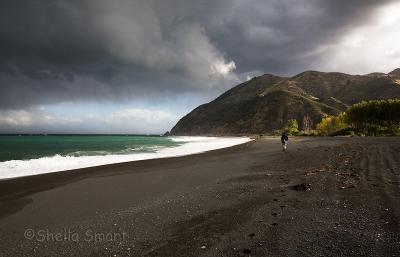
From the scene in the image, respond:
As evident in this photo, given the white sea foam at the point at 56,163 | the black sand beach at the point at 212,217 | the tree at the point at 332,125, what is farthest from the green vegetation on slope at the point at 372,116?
the black sand beach at the point at 212,217

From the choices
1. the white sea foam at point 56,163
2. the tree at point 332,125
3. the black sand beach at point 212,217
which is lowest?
the black sand beach at point 212,217

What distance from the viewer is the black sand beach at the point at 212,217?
20.6 ft

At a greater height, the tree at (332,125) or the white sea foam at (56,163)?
the tree at (332,125)

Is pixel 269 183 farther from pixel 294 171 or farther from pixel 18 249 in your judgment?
pixel 18 249

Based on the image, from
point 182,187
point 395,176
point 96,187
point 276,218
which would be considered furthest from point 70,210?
point 395,176

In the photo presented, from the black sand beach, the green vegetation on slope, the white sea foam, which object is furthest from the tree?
the black sand beach

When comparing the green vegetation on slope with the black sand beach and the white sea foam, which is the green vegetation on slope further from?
the black sand beach

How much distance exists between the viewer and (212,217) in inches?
327

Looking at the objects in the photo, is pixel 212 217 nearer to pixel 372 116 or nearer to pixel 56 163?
pixel 56 163

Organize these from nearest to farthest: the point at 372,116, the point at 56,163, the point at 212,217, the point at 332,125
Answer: the point at 212,217
the point at 56,163
the point at 372,116
the point at 332,125

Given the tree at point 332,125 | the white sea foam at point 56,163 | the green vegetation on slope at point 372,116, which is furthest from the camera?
the tree at point 332,125

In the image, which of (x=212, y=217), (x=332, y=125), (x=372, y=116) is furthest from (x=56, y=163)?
(x=332, y=125)

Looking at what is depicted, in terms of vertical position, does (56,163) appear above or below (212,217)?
above

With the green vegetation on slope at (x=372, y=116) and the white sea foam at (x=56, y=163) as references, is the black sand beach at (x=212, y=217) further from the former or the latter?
the green vegetation on slope at (x=372, y=116)
